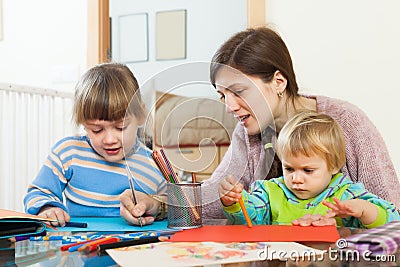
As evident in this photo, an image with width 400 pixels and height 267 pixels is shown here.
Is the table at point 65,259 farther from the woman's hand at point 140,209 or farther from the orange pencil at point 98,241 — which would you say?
the woman's hand at point 140,209

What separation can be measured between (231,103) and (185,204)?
20 cm

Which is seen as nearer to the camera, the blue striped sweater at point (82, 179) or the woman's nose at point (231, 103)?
the woman's nose at point (231, 103)

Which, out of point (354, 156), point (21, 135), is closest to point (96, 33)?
point (21, 135)

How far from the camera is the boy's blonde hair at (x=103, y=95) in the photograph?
4.02ft

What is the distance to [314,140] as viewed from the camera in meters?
1.12

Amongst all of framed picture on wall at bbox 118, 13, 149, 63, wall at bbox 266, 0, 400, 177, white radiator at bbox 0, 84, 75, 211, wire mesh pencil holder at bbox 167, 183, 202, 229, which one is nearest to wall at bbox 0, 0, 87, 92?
white radiator at bbox 0, 84, 75, 211

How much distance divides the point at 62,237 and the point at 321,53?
6.23 feet

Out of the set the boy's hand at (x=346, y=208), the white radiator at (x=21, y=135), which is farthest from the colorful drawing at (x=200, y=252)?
the white radiator at (x=21, y=135)

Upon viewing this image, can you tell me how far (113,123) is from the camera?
1227 millimetres

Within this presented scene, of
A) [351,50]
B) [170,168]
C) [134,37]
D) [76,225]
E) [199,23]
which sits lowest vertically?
[76,225]

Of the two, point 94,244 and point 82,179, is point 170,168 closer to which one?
point 94,244

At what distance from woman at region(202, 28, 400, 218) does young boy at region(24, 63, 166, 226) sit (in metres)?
0.24

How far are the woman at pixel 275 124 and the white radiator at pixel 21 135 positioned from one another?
1.53 metres

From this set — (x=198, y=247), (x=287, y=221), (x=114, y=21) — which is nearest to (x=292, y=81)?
(x=287, y=221)
